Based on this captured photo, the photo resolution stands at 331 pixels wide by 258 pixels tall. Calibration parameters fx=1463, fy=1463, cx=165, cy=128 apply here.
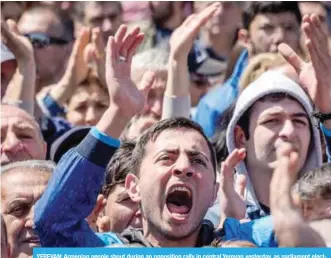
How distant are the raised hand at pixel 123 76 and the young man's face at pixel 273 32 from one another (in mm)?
2776

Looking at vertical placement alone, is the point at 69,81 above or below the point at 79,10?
below

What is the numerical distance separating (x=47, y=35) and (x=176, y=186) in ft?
11.0

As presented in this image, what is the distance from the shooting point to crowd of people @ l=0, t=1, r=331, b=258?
531cm

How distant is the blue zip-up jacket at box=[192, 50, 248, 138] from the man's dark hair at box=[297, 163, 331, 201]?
2.44 meters

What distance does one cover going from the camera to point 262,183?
20.8 feet

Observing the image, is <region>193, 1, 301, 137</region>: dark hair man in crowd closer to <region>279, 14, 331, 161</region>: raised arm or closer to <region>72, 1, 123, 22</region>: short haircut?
<region>72, 1, 123, 22</region>: short haircut

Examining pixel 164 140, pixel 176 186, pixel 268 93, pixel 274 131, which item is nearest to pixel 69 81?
pixel 268 93

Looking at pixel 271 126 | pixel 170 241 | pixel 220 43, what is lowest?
pixel 170 241

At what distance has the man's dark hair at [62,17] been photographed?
865 cm

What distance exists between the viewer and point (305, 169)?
6.29 metres

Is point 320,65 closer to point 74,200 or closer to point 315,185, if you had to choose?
point 315,185

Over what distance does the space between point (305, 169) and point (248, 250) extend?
1.42 metres

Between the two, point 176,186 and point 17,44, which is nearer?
point 176,186

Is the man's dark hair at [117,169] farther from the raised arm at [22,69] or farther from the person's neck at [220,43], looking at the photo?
the person's neck at [220,43]
